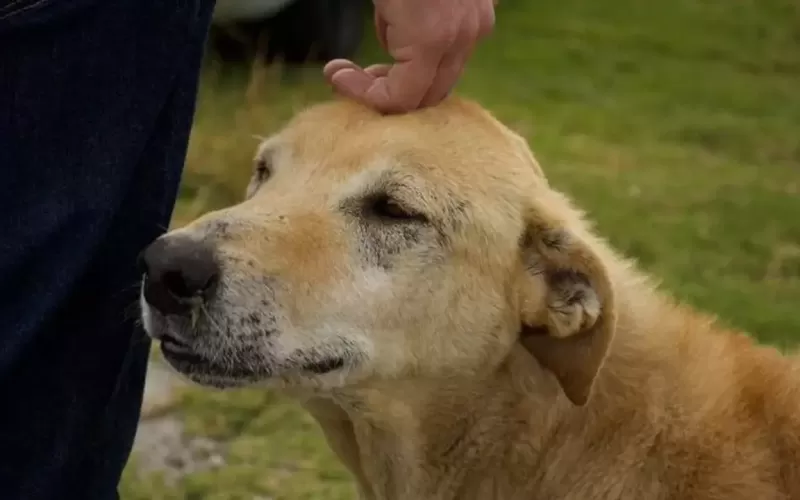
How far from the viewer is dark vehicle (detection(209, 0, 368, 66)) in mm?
6090

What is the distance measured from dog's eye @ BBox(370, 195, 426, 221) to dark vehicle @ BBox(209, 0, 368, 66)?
13.9ft

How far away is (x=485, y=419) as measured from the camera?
2025 millimetres

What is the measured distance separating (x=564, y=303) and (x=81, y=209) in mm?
903

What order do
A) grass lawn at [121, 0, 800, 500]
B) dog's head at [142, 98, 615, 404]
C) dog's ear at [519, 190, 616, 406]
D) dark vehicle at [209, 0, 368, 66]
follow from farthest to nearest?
dark vehicle at [209, 0, 368, 66] → grass lawn at [121, 0, 800, 500] → dog's ear at [519, 190, 616, 406] → dog's head at [142, 98, 615, 404]

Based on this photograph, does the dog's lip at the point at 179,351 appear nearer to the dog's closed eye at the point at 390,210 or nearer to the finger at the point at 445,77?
the dog's closed eye at the point at 390,210

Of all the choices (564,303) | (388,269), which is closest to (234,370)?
(388,269)

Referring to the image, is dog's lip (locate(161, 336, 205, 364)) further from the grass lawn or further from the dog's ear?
the grass lawn

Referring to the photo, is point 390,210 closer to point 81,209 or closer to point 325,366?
point 325,366

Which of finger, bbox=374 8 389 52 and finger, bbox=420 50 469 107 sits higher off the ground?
finger, bbox=374 8 389 52

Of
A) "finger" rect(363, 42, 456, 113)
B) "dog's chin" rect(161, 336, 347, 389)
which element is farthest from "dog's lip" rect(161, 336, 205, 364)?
"finger" rect(363, 42, 456, 113)

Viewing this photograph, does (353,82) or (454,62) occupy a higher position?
(454,62)

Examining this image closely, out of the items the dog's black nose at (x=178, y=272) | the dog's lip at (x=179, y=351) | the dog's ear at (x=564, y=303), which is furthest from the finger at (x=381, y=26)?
the dog's lip at (x=179, y=351)

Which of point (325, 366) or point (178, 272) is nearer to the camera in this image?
point (178, 272)

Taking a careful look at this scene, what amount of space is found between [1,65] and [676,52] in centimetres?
606
